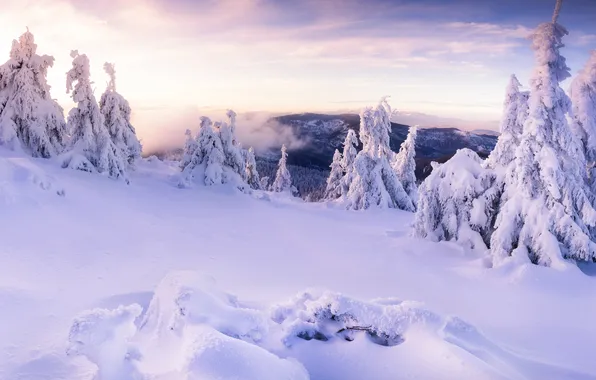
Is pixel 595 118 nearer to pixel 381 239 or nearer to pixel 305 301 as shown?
pixel 381 239

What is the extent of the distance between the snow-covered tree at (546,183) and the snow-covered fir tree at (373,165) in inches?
699

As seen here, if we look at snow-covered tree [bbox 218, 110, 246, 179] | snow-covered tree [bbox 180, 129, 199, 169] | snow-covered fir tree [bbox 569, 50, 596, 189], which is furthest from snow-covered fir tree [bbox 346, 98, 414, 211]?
snow-covered fir tree [bbox 569, 50, 596, 189]

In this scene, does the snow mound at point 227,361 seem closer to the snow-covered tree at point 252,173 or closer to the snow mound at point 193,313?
the snow mound at point 193,313

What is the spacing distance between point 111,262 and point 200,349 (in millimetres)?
7952

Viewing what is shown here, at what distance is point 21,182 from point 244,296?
10.3m

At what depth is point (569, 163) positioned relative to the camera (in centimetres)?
1262

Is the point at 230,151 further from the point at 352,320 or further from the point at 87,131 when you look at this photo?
the point at 352,320

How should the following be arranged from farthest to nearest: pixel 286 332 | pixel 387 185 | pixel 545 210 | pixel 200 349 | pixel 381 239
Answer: pixel 387 185
pixel 381 239
pixel 545 210
pixel 286 332
pixel 200 349

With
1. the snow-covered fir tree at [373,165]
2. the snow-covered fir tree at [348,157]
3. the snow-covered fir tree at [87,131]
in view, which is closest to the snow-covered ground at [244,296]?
the snow-covered fir tree at [87,131]

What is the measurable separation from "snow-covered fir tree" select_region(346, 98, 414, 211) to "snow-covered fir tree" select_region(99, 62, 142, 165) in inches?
629

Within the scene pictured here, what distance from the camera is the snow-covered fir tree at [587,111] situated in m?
14.3

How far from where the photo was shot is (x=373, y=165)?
31.7m

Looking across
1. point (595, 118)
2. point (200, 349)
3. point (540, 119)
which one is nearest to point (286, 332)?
point (200, 349)

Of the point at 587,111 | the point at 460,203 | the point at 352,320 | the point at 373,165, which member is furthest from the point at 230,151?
the point at 352,320
